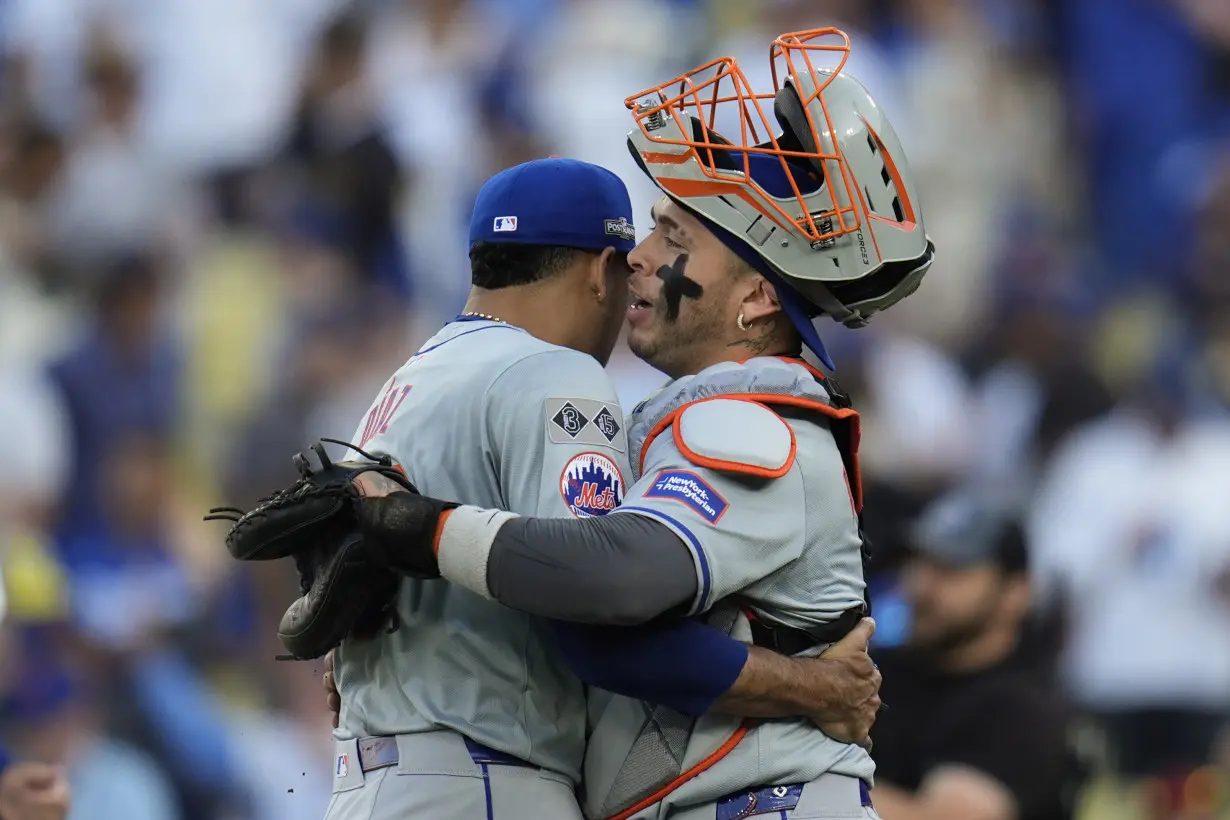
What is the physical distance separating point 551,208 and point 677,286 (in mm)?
290

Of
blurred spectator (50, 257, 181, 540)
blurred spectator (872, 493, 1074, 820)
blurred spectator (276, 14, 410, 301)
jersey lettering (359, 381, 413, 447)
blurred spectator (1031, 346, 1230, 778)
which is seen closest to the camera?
jersey lettering (359, 381, 413, 447)

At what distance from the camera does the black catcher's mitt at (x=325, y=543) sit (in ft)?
9.61

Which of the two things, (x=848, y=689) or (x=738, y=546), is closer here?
(x=738, y=546)

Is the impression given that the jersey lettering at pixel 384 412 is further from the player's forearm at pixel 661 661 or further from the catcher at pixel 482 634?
the player's forearm at pixel 661 661

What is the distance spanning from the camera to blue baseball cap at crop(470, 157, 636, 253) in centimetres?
333

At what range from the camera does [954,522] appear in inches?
218


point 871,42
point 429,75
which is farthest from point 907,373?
point 429,75

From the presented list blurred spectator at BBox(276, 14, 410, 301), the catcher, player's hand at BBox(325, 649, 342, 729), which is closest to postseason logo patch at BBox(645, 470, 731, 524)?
the catcher

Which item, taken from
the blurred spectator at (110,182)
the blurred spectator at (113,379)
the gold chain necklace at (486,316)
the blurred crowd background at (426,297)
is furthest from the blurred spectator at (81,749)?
the gold chain necklace at (486,316)

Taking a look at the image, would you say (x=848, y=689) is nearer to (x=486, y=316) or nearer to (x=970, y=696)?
(x=486, y=316)

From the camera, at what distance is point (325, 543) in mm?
3023

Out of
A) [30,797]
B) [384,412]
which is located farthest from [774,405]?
[30,797]

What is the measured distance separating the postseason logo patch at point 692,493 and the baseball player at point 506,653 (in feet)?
0.41

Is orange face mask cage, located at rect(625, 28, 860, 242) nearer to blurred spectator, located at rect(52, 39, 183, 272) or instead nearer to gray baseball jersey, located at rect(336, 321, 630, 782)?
gray baseball jersey, located at rect(336, 321, 630, 782)
